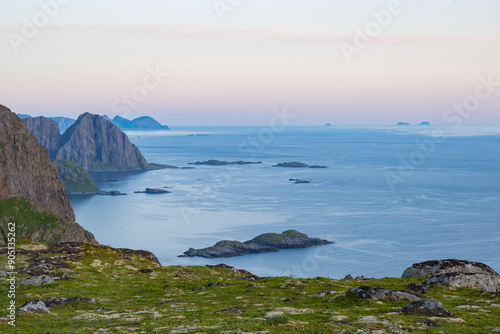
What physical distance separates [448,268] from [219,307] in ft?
59.5

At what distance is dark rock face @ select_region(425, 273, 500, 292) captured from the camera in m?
34.0

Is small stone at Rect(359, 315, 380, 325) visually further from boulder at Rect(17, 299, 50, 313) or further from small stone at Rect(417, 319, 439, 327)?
boulder at Rect(17, 299, 50, 313)

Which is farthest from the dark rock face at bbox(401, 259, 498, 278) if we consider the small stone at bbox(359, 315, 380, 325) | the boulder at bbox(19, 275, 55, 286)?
the boulder at bbox(19, 275, 55, 286)

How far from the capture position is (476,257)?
194000 millimetres

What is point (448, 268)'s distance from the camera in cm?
3725

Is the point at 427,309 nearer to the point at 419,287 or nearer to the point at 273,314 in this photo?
the point at 273,314

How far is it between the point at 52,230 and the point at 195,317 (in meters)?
170

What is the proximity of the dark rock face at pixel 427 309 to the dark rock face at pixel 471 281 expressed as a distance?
29.7 feet

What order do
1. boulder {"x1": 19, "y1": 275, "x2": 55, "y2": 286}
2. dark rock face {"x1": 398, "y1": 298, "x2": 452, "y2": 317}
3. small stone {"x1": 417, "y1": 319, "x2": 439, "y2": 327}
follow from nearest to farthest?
small stone {"x1": 417, "y1": 319, "x2": 439, "y2": 327} → dark rock face {"x1": 398, "y1": 298, "x2": 452, "y2": 317} → boulder {"x1": 19, "y1": 275, "x2": 55, "y2": 286}

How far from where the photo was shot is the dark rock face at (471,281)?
34000mm

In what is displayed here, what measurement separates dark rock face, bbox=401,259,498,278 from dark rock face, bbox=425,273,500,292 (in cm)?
129

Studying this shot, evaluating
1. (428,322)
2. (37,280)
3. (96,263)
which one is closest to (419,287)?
(428,322)

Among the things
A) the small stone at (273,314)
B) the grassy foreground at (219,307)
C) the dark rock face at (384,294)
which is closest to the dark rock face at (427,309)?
the grassy foreground at (219,307)

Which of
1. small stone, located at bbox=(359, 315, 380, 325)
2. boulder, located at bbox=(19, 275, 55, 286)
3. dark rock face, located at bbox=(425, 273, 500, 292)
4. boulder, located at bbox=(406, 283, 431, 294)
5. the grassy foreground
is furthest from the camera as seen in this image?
boulder, located at bbox=(19, 275, 55, 286)
